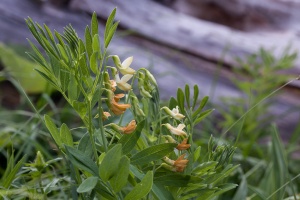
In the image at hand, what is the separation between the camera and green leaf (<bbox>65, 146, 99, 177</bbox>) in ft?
2.25

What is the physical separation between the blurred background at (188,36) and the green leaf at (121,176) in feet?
4.81

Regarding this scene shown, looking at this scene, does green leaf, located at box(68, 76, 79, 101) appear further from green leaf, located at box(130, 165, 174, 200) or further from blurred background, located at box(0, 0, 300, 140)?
blurred background, located at box(0, 0, 300, 140)

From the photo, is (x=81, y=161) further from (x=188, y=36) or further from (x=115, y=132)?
(x=188, y=36)

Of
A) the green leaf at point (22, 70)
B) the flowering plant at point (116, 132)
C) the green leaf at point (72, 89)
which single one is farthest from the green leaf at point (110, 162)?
the green leaf at point (22, 70)

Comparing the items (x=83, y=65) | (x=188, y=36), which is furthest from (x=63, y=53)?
(x=188, y=36)

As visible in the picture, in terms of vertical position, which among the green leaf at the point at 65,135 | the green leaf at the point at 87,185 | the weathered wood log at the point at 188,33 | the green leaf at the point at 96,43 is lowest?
the weathered wood log at the point at 188,33

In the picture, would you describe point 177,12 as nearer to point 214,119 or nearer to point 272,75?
point 214,119

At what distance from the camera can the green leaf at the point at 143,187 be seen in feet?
2.20

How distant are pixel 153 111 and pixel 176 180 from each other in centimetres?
10

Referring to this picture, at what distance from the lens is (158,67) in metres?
2.29

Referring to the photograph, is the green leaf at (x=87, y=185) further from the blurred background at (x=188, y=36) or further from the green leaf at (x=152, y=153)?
the blurred background at (x=188, y=36)

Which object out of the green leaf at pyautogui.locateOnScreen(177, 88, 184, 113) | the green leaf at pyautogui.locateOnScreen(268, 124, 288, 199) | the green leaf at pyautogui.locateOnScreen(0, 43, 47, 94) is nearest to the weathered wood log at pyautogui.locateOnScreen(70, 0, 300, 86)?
the green leaf at pyautogui.locateOnScreen(0, 43, 47, 94)

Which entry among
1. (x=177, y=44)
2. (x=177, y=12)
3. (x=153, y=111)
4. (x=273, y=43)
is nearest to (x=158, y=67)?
(x=177, y=44)

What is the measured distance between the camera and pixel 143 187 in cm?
69
